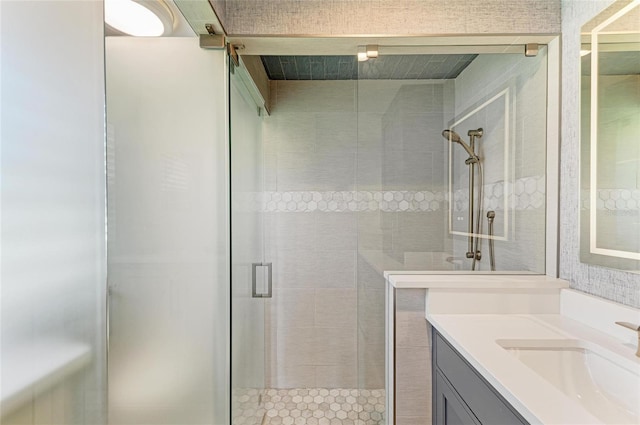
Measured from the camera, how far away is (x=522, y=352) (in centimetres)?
116

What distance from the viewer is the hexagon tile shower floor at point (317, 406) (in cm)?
178

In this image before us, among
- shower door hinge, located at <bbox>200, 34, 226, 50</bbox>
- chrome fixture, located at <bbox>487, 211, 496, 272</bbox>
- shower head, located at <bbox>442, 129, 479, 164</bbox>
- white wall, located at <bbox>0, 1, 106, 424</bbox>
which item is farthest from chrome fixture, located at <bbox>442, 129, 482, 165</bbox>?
white wall, located at <bbox>0, 1, 106, 424</bbox>

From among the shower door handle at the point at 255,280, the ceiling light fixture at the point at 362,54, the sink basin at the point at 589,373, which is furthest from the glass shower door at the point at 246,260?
the sink basin at the point at 589,373

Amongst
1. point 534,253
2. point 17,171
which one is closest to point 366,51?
point 534,253

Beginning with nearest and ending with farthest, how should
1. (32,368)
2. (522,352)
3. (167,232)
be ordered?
(32,368) → (522,352) → (167,232)

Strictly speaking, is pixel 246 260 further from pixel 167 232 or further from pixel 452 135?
pixel 452 135

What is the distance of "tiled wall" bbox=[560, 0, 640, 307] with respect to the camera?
137 centimetres

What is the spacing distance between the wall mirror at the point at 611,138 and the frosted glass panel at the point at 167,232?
1.49 meters

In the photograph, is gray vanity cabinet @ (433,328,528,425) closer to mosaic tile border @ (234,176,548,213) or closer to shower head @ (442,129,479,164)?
mosaic tile border @ (234,176,548,213)

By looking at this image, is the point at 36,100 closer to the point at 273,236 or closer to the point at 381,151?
the point at 381,151

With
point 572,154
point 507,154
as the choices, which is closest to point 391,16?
point 507,154

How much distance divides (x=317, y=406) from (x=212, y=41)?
217 centimetres

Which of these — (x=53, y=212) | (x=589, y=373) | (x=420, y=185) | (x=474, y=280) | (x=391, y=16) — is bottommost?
(x=589, y=373)

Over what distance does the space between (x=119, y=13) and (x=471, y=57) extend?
57.7 inches
